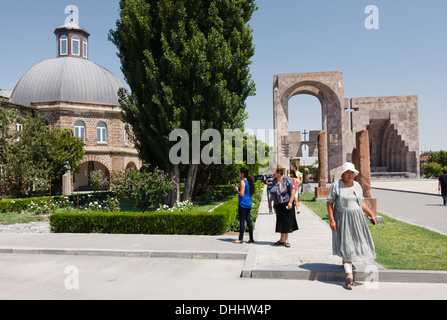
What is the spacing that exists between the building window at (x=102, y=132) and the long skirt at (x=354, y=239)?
114 ft

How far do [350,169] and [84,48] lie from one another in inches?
1763

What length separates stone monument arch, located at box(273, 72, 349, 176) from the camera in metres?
45.9

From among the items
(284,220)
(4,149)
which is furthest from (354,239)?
(4,149)

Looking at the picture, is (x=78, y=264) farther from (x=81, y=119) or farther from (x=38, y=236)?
(x=81, y=119)

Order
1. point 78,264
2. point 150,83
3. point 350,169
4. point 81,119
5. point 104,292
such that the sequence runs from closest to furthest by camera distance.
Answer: point 104,292 < point 350,169 < point 78,264 < point 150,83 < point 81,119

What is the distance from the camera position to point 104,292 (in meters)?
5.16

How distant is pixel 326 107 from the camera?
48.6 metres

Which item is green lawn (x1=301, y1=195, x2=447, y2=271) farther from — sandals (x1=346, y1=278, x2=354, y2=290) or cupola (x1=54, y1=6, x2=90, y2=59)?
cupola (x1=54, y1=6, x2=90, y2=59)

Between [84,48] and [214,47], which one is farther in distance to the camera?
[84,48]

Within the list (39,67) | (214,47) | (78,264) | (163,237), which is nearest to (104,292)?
(78,264)

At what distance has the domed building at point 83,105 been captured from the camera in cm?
3547

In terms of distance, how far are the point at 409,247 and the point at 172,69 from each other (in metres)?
10.6

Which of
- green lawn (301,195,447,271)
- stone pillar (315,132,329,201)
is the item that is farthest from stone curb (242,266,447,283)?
stone pillar (315,132,329,201)

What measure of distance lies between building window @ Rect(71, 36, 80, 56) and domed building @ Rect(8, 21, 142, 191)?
2.17 m
